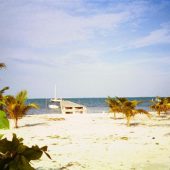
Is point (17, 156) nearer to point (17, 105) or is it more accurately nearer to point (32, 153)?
point (32, 153)

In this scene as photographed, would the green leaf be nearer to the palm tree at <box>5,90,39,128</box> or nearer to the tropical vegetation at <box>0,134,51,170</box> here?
the tropical vegetation at <box>0,134,51,170</box>

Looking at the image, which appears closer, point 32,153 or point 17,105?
point 32,153

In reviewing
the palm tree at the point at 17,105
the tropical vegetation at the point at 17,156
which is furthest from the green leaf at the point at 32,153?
the palm tree at the point at 17,105

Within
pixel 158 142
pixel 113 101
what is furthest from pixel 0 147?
pixel 113 101

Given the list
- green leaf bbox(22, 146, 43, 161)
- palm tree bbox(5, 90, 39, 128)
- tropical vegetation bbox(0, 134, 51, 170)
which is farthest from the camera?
palm tree bbox(5, 90, 39, 128)

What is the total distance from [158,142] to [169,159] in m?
2.56

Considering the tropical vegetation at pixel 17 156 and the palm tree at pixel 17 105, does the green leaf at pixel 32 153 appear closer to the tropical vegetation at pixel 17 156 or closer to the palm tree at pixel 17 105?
the tropical vegetation at pixel 17 156

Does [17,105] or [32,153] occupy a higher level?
[17,105]

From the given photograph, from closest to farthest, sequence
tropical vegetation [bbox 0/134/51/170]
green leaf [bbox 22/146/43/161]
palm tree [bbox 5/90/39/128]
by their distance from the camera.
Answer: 1. tropical vegetation [bbox 0/134/51/170]
2. green leaf [bbox 22/146/43/161]
3. palm tree [bbox 5/90/39/128]

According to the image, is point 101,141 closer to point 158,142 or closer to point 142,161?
point 158,142

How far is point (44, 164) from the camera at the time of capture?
20.3 feet

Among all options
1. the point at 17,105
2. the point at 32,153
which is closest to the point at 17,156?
the point at 32,153

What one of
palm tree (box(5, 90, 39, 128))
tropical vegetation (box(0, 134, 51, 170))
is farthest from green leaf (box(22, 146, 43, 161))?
palm tree (box(5, 90, 39, 128))

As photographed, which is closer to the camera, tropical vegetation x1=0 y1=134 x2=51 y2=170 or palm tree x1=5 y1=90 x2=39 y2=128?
tropical vegetation x1=0 y1=134 x2=51 y2=170
